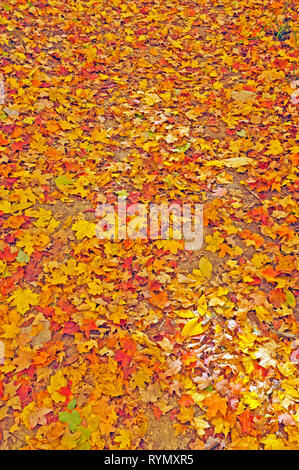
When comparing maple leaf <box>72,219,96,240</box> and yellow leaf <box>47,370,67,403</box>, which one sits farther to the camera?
maple leaf <box>72,219,96,240</box>

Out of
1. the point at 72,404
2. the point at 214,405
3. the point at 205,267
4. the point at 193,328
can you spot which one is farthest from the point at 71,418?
the point at 205,267

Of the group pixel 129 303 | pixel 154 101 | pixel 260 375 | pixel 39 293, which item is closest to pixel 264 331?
pixel 260 375

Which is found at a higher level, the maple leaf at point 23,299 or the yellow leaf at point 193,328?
the maple leaf at point 23,299

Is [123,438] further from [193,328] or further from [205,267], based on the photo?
[205,267]

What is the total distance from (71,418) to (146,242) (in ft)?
5.13

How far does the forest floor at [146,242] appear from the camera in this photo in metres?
2.42

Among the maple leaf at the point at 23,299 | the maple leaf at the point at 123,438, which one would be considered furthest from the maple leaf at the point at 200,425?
the maple leaf at the point at 23,299

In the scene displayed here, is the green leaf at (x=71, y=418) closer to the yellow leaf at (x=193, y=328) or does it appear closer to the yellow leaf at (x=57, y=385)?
the yellow leaf at (x=57, y=385)

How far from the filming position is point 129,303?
293 cm

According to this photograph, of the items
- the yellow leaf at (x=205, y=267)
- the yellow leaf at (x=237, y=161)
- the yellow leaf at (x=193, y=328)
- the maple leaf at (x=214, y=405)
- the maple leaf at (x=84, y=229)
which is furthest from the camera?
the yellow leaf at (x=237, y=161)

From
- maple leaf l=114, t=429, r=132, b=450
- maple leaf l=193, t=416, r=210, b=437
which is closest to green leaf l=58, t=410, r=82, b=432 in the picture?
maple leaf l=114, t=429, r=132, b=450

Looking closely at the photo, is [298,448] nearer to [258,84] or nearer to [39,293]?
[39,293]

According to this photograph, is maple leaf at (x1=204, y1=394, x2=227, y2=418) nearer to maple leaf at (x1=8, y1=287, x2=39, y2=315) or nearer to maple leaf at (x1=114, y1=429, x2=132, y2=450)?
maple leaf at (x1=114, y1=429, x2=132, y2=450)

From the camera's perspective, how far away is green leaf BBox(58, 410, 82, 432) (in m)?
2.34
